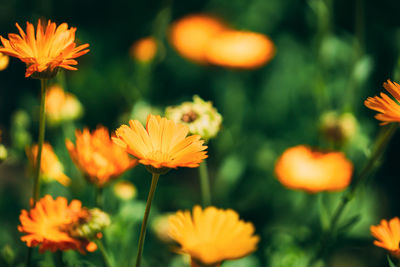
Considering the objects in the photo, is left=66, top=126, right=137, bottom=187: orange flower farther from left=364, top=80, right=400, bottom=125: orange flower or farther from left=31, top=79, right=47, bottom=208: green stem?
left=364, top=80, right=400, bottom=125: orange flower

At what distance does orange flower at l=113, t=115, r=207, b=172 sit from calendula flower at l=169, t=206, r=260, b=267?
12cm

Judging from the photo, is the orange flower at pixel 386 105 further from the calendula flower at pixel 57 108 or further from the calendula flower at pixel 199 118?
the calendula flower at pixel 57 108

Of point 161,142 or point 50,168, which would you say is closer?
point 161,142

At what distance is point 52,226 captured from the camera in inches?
30.6

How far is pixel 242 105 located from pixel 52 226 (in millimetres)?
1187

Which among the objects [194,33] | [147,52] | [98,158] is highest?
[194,33]

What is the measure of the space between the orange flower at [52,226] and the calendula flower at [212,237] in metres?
0.16

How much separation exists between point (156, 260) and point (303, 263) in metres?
0.48

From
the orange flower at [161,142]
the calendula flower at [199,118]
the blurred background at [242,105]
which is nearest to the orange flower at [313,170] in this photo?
the blurred background at [242,105]

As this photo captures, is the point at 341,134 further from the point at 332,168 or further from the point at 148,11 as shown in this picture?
the point at 148,11

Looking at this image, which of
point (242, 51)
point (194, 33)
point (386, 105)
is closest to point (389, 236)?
point (386, 105)

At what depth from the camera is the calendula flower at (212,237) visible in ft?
2.32

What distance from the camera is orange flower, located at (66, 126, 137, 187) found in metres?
0.86

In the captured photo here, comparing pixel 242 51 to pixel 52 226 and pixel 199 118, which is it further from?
pixel 52 226
